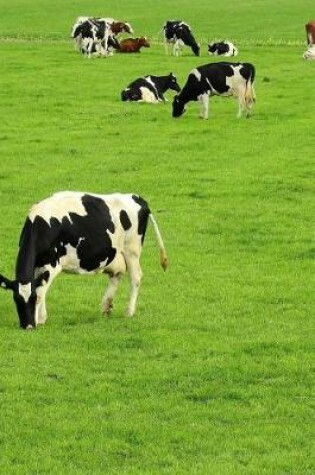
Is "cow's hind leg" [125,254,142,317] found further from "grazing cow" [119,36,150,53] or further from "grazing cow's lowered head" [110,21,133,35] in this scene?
"grazing cow's lowered head" [110,21,133,35]

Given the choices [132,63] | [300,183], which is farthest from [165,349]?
[132,63]

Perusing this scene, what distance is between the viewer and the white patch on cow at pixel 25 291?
1425 centimetres

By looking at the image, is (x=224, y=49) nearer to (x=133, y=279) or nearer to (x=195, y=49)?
(x=195, y=49)

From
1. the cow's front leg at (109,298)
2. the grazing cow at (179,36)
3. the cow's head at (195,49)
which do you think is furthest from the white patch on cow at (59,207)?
the cow's head at (195,49)

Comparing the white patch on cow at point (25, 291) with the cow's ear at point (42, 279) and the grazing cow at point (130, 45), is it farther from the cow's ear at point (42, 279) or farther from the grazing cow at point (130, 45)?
the grazing cow at point (130, 45)

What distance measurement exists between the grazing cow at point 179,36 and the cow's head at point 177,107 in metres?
13.6

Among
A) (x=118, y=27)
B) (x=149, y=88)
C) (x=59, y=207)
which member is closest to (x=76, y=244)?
(x=59, y=207)

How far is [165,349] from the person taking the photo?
13.9 m

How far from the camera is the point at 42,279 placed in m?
14.6

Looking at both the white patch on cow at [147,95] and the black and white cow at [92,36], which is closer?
the white patch on cow at [147,95]

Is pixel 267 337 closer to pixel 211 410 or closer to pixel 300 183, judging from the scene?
pixel 211 410

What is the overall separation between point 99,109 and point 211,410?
22.9m

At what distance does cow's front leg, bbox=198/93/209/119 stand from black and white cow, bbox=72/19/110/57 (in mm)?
13137

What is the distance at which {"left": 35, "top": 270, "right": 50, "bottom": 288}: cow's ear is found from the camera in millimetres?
14598
